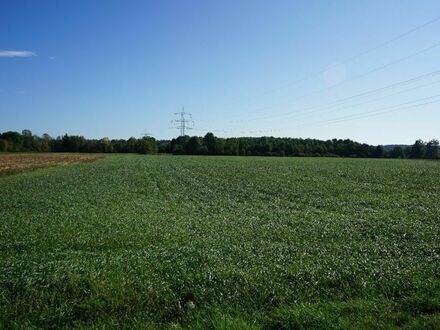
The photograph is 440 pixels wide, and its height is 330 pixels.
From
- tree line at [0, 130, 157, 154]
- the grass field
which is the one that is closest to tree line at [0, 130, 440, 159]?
tree line at [0, 130, 157, 154]

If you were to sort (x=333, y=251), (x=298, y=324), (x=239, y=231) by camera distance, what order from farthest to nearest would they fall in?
(x=239, y=231) < (x=333, y=251) < (x=298, y=324)

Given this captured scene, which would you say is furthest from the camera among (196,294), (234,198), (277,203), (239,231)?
(234,198)

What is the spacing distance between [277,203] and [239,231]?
8878 mm

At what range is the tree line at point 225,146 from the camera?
150m

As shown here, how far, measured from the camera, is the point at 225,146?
525 ft

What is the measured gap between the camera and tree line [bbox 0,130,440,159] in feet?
492

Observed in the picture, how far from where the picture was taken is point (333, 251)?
11047mm

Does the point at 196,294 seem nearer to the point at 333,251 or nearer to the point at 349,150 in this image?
the point at 333,251

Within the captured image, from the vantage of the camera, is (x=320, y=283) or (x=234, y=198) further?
(x=234, y=198)

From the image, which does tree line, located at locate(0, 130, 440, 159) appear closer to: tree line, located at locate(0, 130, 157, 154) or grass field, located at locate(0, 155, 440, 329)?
tree line, located at locate(0, 130, 157, 154)

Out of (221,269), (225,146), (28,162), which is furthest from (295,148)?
(221,269)

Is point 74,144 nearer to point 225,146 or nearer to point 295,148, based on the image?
point 225,146

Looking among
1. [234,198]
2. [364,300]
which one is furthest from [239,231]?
[234,198]

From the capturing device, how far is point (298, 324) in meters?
6.57
